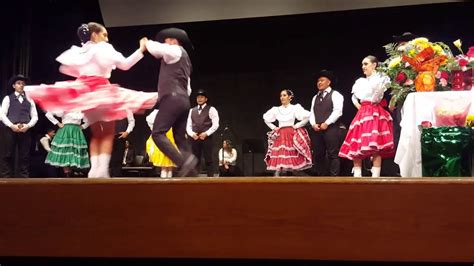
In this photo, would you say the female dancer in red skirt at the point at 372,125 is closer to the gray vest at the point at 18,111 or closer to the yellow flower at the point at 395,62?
the yellow flower at the point at 395,62

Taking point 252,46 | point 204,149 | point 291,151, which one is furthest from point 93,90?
point 252,46

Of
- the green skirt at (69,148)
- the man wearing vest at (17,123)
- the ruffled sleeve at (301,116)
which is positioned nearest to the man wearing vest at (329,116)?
the ruffled sleeve at (301,116)

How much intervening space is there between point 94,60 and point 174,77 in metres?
0.52

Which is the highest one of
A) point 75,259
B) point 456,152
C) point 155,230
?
point 456,152

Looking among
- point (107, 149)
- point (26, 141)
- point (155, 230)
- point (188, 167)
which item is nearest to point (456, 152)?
point (188, 167)

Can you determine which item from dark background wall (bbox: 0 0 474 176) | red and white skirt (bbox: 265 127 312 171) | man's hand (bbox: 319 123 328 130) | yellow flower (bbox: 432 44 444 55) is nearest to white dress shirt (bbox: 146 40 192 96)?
yellow flower (bbox: 432 44 444 55)

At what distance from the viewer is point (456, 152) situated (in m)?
2.26

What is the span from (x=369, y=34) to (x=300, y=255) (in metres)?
6.19

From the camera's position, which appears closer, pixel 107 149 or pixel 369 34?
pixel 107 149

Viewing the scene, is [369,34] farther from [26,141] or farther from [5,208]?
[5,208]

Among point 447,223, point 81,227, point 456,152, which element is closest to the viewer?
point 447,223

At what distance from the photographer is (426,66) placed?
2941 mm

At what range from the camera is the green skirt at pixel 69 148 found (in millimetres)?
4504

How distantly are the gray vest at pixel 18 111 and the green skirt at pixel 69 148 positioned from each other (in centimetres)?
96
